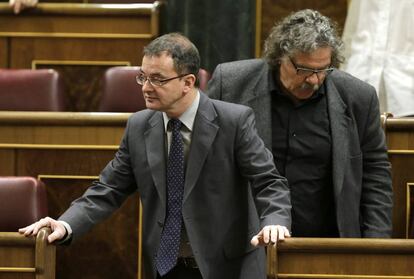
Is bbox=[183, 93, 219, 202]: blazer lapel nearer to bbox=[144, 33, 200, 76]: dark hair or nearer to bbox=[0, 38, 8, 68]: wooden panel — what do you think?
bbox=[144, 33, 200, 76]: dark hair

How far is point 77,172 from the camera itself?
1.38 meters

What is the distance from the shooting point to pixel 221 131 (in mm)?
1100

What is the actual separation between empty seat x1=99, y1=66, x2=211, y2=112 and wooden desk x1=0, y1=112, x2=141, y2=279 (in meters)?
0.24

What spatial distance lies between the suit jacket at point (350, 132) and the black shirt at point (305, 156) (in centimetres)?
2

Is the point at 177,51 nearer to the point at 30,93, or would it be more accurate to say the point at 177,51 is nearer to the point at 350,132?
the point at 350,132

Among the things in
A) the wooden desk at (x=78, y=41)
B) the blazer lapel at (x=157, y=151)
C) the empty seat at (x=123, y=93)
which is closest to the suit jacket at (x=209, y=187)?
the blazer lapel at (x=157, y=151)

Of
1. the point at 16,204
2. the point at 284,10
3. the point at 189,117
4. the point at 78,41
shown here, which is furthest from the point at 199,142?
the point at 284,10

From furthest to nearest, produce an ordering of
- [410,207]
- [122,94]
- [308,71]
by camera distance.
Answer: [122,94] < [410,207] < [308,71]

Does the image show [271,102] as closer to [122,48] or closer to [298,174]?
[298,174]

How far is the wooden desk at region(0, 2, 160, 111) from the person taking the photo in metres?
1.81

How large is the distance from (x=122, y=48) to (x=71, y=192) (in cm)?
50

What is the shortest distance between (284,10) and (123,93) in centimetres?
53

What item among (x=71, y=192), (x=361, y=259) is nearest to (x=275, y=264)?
(x=361, y=259)

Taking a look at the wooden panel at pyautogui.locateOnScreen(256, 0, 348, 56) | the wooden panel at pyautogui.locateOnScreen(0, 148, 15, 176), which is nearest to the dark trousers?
the wooden panel at pyautogui.locateOnScreen(0, 148, 15, 176)
